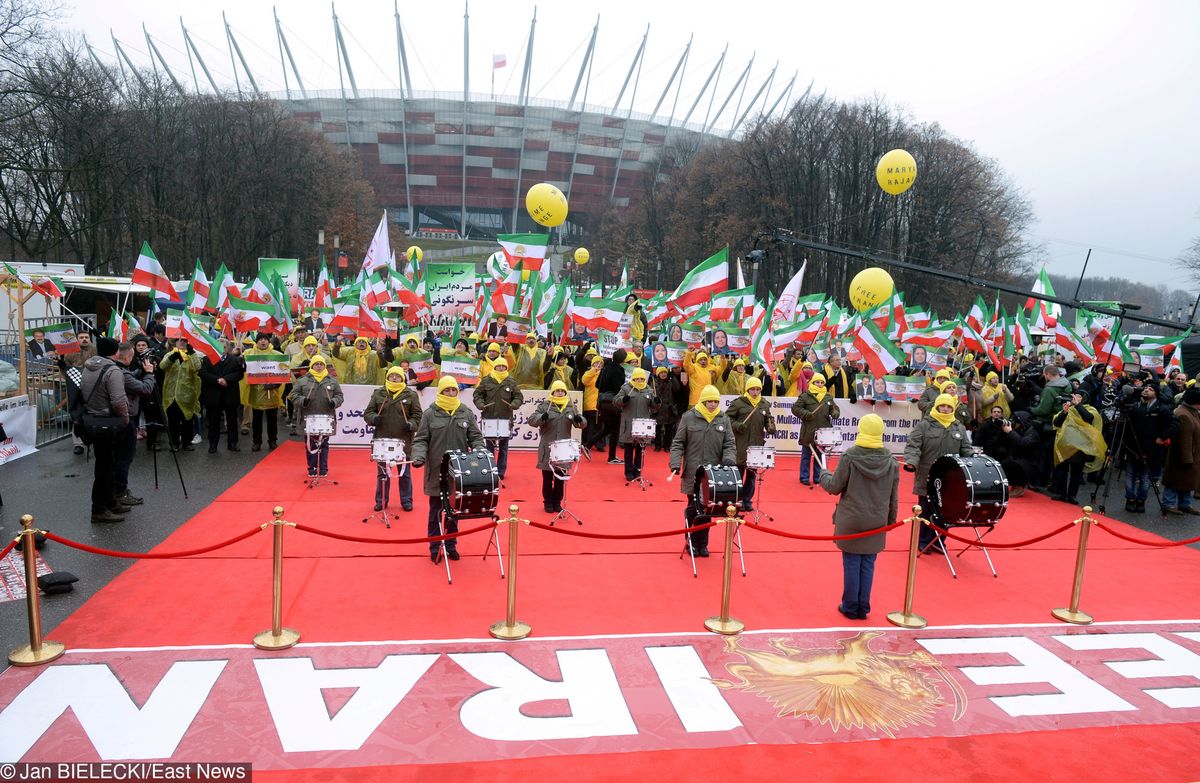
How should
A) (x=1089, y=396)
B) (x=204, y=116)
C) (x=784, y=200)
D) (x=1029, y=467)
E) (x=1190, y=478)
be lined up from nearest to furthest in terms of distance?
(x=1190, y=478), (x=1029, y=467), (x=1089, y=396), (x=204, y=116), (x=784, y=200)

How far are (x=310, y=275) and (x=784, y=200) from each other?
111 ft

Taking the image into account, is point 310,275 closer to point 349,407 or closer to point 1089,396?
point 349,407

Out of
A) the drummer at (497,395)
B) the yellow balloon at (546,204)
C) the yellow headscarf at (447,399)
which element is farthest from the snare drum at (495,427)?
the yellow balloon at (546,204)

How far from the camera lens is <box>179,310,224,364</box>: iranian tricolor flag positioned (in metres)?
13.2

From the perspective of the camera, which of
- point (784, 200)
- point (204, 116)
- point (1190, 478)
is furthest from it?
point (784, 200)

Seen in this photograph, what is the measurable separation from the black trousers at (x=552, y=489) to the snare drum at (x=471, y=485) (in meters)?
2.46

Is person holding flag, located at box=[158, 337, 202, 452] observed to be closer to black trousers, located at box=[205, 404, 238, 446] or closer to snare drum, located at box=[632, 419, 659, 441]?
black trousers, located at box=[205, 404, 238, 446]

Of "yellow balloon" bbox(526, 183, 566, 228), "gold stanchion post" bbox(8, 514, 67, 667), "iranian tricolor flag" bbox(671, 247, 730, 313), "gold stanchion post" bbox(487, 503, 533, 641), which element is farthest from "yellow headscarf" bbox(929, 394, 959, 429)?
"yellow balloon" bbox(526, 183, 566, 228)

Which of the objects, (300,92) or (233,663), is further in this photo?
(300,92)

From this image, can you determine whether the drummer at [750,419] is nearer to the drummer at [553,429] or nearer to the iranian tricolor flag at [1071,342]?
the drummer at [553,429]

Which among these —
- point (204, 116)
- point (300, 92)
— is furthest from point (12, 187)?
point (300, 92)

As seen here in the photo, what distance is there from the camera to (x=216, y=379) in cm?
1334

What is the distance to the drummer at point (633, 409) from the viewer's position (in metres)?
11.9

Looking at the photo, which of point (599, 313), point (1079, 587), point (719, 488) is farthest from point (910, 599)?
point (599, 313)
